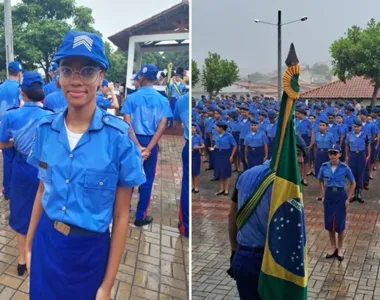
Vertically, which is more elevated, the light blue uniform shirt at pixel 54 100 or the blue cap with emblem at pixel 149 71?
the blue cap with emblem at pixel 149 71

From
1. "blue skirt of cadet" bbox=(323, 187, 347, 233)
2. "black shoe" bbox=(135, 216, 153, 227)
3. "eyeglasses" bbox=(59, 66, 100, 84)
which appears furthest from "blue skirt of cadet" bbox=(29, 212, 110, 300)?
"blue skirt of cadet" bbox=(323, 187, 347, 233)

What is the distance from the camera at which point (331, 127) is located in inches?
291

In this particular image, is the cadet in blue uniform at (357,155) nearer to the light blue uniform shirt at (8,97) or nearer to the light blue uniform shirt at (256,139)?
the light blue uniform shirt at (256,139)

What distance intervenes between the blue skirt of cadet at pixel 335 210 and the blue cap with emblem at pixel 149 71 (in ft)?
6.17

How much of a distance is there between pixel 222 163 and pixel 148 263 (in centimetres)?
362

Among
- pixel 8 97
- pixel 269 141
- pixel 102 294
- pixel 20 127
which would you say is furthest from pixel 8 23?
pixel 269 141

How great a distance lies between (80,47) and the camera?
1.47 m

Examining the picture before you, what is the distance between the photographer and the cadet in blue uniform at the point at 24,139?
2713 mm

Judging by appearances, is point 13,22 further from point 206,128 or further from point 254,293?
point 206,128

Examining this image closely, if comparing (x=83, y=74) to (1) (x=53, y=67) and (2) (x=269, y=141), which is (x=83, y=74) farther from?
(2) (x=269, y=141)

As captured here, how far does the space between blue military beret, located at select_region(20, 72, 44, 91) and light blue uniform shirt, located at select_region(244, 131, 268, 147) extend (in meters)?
4.51

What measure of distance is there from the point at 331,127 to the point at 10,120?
5.70 m

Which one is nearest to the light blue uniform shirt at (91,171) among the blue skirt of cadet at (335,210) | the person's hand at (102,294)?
the person's hand at (102,294)

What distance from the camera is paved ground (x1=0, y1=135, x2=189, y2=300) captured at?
2.79m
